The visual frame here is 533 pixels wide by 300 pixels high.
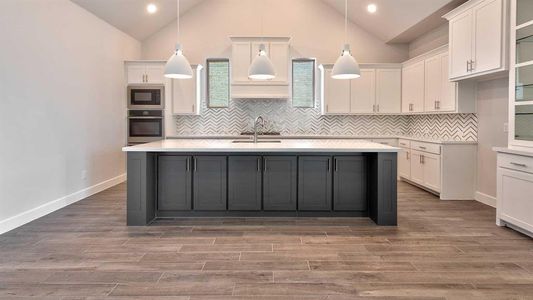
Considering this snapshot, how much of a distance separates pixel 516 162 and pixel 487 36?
161cm

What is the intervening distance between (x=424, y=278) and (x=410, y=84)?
5038 mm

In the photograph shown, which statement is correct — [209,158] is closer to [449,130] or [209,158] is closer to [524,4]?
[524,4]

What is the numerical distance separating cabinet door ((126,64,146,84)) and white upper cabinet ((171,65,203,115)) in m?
0.58

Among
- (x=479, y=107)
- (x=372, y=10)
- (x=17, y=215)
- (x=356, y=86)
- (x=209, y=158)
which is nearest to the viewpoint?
(x=17, y=215)

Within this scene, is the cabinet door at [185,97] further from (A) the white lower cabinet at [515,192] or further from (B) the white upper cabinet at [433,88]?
(A) the white lower cabinet at [515,192]

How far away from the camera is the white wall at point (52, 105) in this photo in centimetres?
393

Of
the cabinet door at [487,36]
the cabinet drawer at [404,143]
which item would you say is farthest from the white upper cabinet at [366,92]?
the cabinet door at [487,36]

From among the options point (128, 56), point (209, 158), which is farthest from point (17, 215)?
point (128, 56)

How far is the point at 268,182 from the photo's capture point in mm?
4344

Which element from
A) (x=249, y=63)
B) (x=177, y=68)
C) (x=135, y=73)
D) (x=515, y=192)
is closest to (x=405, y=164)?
(x=515, y=192)

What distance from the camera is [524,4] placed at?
3.73 m

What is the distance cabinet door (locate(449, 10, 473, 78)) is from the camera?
15.6ft

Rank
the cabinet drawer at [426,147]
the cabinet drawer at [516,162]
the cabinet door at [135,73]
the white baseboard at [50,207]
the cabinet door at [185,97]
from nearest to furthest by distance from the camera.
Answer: the cabinet drawer at [516,162] → the white baseboard at [50,207] → the cabinet drawer at [426,147] → the cabinet door at [135,73] → the cabinet door at [185,97]

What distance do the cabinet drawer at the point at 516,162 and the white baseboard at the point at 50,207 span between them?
5.16 m
